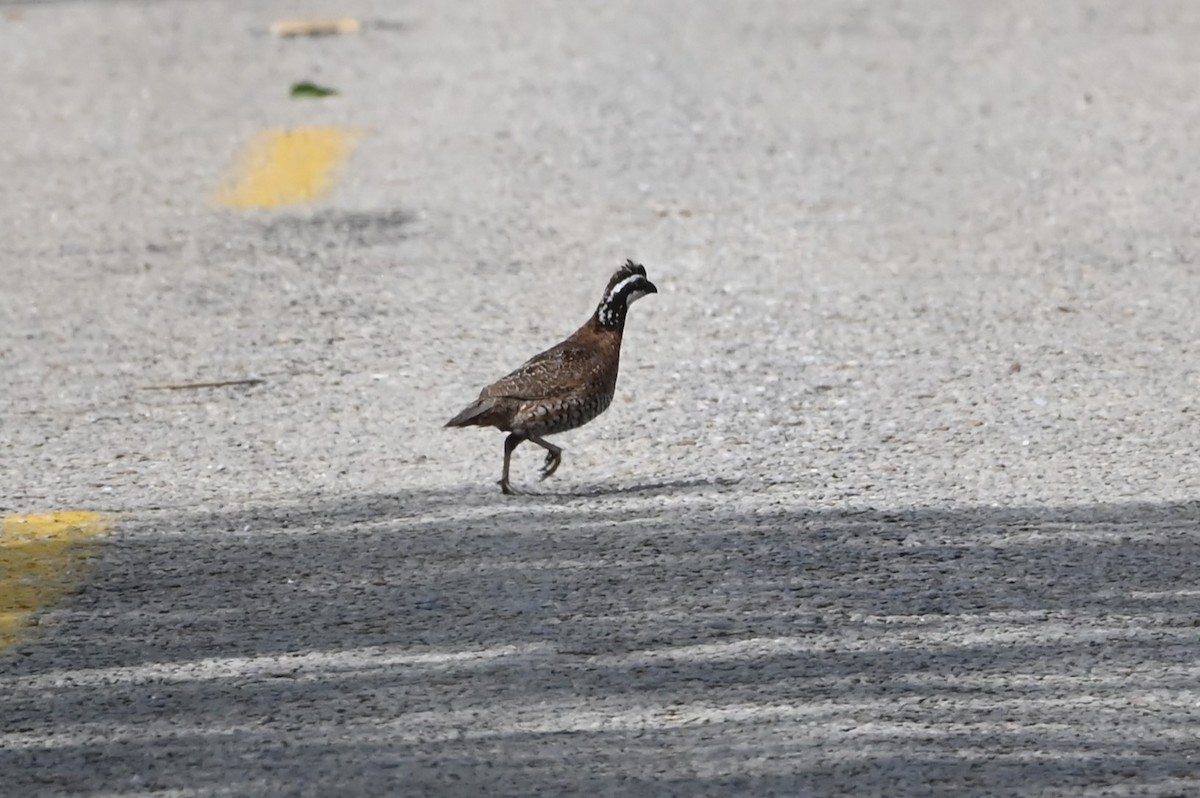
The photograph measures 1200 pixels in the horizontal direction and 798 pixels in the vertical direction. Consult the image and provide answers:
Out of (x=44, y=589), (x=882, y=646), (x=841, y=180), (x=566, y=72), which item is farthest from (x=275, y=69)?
(x=882, y=646)

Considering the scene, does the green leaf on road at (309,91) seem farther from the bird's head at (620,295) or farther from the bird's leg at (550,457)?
the bird's leg at (550,457)

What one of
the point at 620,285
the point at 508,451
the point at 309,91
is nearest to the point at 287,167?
the point at 309,91

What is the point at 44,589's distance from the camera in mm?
6113

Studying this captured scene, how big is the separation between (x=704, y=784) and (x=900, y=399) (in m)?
3.31

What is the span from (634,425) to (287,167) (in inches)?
176

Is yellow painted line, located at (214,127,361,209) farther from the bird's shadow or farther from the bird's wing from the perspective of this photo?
the bird's shadow

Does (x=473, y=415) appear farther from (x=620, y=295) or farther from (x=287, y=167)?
(x=287, y=167)

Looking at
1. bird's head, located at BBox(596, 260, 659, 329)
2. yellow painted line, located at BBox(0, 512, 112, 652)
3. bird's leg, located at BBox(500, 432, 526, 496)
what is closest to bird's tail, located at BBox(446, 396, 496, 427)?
bird's leg, located at BBox(500, 432, 526, 496)

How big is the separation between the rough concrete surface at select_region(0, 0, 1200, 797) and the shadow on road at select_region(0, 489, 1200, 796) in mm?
16

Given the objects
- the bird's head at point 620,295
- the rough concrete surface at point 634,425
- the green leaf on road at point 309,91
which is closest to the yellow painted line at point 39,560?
the rough concrete surface at point 634,425

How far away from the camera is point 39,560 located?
20.9ft

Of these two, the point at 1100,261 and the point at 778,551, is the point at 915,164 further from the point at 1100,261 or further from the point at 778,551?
the point at 778,551

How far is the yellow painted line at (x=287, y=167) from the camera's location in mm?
10953

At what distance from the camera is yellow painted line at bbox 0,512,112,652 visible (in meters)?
5.97
